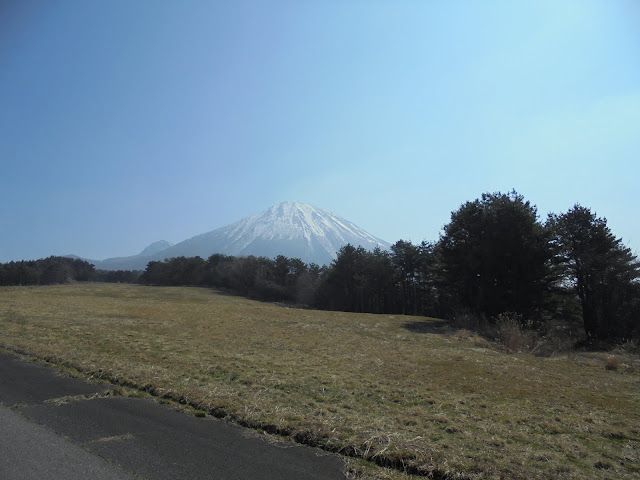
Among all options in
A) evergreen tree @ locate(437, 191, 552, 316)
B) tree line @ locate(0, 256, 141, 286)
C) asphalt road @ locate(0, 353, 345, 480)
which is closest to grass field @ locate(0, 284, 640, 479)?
asphalt road @ locate(0, 353, 345, 480)

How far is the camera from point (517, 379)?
966 cm

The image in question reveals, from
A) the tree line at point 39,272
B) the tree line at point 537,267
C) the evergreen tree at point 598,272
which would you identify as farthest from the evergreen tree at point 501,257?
the tree line at point 39,272

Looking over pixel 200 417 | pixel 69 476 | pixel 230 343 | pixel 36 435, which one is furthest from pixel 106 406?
pixel 230 343

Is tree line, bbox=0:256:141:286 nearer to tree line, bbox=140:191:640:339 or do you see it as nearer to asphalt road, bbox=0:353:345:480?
tree line, bbox=140:191:640:339

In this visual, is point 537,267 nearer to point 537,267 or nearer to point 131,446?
point 537,267

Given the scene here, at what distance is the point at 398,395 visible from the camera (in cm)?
748

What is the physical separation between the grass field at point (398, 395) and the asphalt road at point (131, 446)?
1.67ft

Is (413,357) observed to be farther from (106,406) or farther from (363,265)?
(363,265)

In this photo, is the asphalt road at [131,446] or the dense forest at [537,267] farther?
the dense forest at [537,267]

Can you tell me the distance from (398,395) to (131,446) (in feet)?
16.3

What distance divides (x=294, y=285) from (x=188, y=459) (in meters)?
68.8

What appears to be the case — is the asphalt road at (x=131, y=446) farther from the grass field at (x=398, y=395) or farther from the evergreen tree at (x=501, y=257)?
the evergreen tree at (x=501, y=257)

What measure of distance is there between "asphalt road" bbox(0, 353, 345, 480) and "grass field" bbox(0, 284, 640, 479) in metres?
0.51

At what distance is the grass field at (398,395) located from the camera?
178 inches
